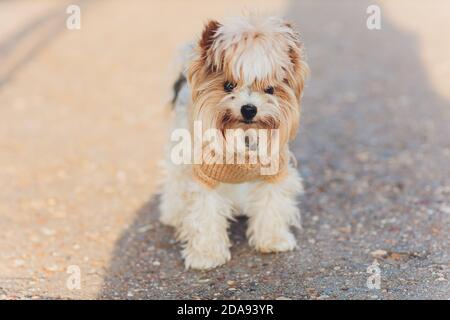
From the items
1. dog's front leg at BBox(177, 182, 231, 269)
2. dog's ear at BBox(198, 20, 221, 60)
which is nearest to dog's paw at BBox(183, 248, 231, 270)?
dog's front leg at BBox(177, 182, 231, 269)

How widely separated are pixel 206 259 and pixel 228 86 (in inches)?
57.1

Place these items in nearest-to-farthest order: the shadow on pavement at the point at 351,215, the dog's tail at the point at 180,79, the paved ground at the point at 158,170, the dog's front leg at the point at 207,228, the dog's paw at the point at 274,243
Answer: the shadow on pavement at the point at 351,215 → the paved ground at the point at 158,170 → the dog's front leg at the point at 207,228 → the dog's paw at the point at 274,243 → the dog's tail at the point at 180,79

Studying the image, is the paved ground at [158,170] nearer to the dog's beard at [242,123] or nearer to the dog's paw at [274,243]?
the dog's paw at [274,243]

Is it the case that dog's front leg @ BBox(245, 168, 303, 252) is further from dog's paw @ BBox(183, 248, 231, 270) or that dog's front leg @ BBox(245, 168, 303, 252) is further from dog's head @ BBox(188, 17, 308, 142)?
dog's head @ BBox(188, 17, 308, 142)

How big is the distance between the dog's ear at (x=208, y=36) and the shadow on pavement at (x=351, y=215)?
1.71m

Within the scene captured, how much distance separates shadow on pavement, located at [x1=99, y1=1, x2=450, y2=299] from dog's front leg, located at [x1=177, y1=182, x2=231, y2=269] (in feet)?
0.29

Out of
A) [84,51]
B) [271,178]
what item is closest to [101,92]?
[84,51]

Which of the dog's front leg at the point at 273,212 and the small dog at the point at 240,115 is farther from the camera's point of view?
the dog's front leg at the point at 273,212

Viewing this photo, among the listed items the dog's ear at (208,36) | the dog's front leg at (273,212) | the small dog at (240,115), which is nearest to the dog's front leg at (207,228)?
the small dog at (240,115)

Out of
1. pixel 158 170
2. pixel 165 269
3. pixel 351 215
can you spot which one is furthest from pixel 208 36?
pixel 158 170

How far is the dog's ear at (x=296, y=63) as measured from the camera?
489 cm

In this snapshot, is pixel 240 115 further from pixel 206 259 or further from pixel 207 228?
pixel 206 259

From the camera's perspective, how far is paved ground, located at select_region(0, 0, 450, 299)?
5.50 meters
